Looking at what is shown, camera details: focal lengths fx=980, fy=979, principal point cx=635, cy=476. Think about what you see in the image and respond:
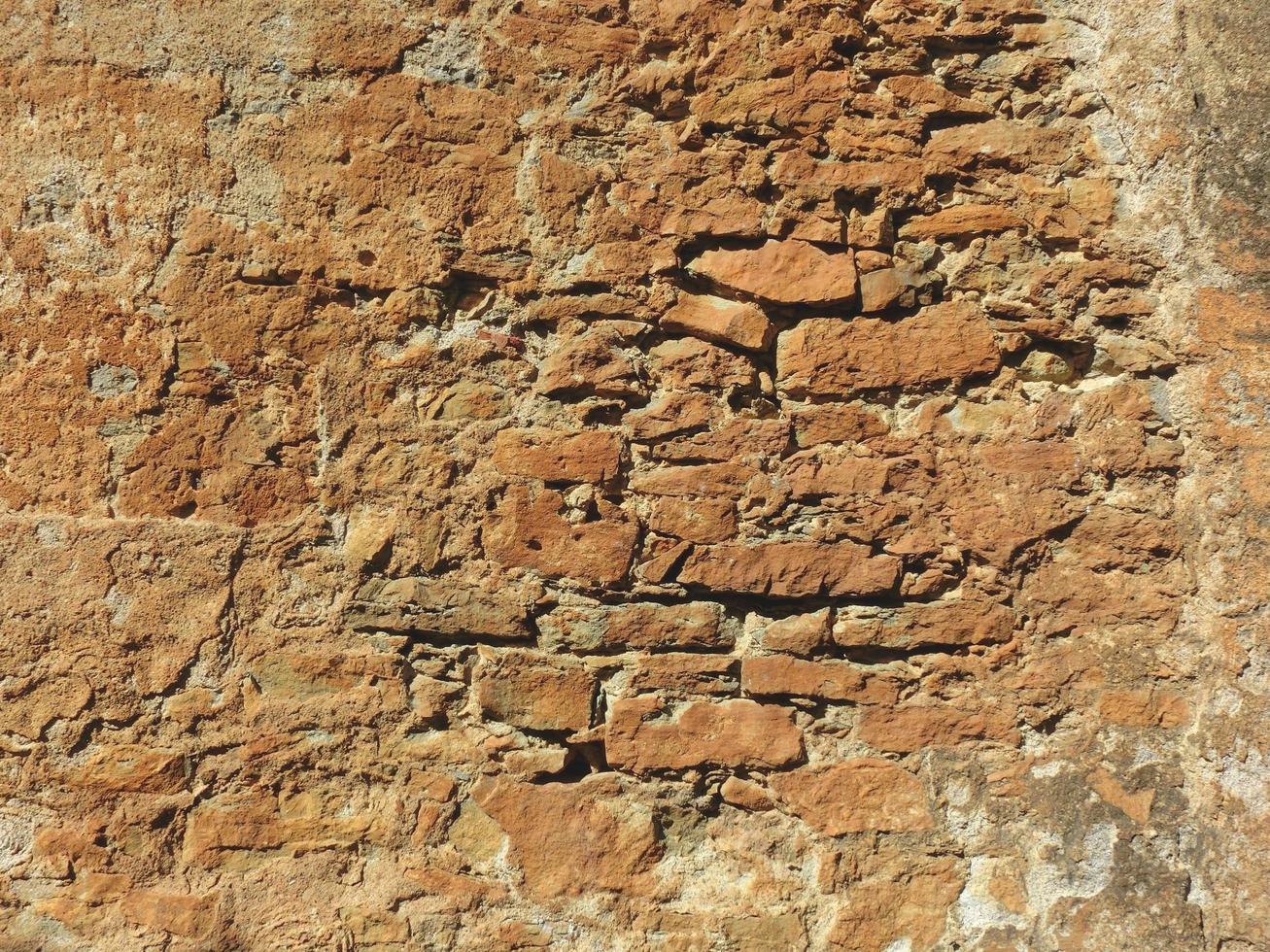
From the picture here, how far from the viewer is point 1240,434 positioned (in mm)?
1667

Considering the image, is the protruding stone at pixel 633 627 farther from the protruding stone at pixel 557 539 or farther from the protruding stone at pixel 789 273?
the protruding stone at pixel 789 273

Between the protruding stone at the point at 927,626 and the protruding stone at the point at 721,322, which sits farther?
the protruding stone at the point at 721,322

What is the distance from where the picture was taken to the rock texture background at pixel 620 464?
171cm

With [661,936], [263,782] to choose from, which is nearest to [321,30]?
[263,782]

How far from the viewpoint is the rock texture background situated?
1.71 m

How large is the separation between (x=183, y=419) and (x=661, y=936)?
127 cm

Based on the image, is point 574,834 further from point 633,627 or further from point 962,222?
point 962,222

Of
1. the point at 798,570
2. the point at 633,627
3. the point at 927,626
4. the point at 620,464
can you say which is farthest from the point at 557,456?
the point at 927,626

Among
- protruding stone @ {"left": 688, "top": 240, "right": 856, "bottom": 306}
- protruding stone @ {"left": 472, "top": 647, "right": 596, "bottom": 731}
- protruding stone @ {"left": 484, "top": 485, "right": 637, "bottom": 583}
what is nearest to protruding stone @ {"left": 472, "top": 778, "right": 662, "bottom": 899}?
protruding stone @ {"left": 472, "top": 647, "right": 596, "bottom": 731}

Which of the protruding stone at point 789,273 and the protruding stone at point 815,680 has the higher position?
the protruding stone at point 789,273

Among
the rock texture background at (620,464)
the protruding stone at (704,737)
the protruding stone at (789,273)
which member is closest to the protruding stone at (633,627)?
the rock texture background at (620,464)

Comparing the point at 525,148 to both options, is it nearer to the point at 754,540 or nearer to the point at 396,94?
the point at 396,94

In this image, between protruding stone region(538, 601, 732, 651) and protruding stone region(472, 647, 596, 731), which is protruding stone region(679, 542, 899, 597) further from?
protruding stone region(472, 647, 596, 731)

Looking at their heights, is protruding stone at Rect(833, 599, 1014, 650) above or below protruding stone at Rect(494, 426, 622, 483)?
below
